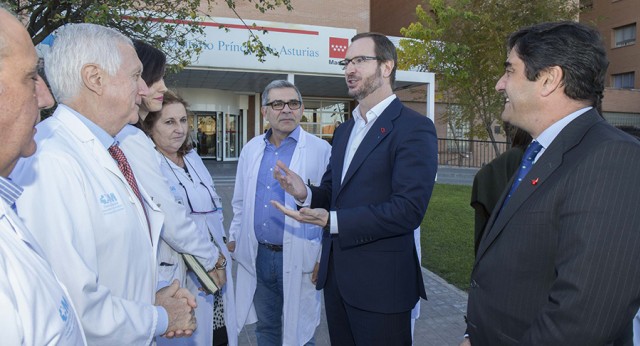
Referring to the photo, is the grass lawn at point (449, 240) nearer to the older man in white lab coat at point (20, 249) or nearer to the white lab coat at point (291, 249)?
the white lab coat at point (291, 249)

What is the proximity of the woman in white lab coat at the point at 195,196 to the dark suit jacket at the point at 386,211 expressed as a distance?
1.05m

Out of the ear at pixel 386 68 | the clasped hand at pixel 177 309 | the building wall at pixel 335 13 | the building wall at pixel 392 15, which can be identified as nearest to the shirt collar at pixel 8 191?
the clasped hand at pixel 177 309

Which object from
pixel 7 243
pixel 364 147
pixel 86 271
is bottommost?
pixel 86 271

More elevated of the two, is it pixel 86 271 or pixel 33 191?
pixel 33 191

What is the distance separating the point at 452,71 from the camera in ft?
63.6

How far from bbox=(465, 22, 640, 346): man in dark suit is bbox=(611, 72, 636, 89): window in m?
41.5

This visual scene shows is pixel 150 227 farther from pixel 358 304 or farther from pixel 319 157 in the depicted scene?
pixel 319 157

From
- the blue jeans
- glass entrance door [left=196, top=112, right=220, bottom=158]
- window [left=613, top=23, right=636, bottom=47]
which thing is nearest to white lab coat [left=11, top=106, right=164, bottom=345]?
the blue jeans

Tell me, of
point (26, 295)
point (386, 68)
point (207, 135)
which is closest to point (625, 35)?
point (207, 135)

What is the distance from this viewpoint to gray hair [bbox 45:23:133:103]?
1.89m

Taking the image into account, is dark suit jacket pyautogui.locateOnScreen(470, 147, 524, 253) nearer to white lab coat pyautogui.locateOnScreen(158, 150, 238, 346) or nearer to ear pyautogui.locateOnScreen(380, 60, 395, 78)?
ear pyautogui.locateOnScreen(380, 60, 395, 78)

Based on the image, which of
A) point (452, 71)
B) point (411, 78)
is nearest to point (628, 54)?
point (452, 71)

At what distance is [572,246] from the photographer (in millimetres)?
1514

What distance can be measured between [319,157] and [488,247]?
92.4 inches
